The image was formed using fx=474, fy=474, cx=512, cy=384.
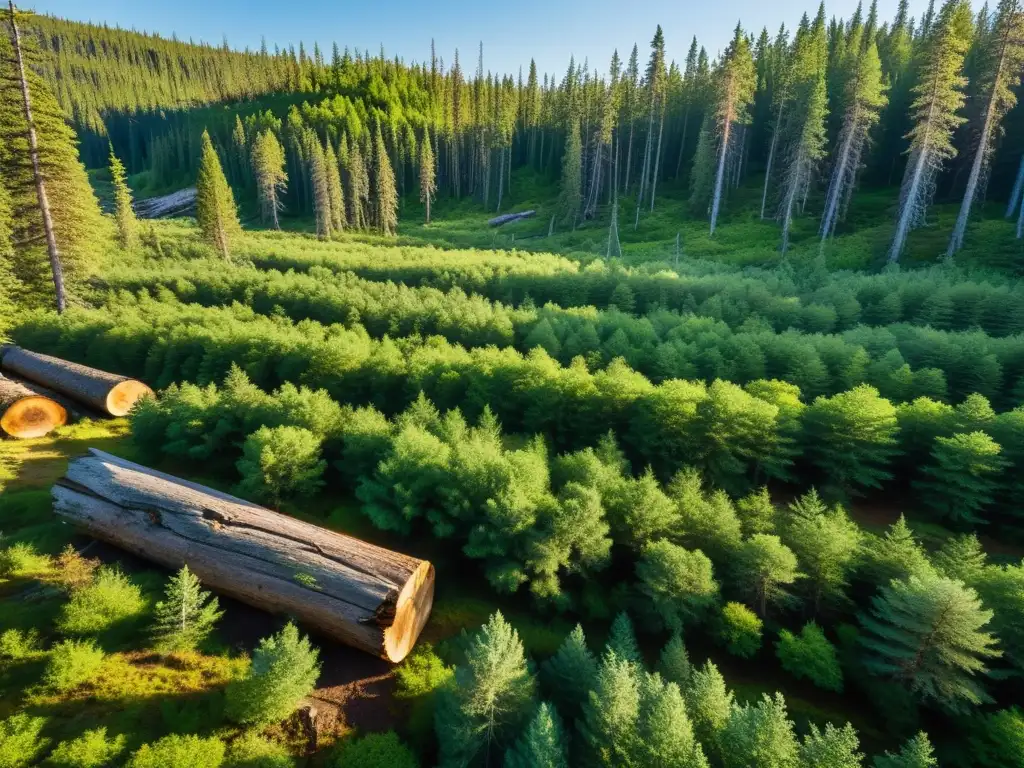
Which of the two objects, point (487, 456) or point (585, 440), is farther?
point (585, 440)

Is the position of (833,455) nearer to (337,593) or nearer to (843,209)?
(337,593)

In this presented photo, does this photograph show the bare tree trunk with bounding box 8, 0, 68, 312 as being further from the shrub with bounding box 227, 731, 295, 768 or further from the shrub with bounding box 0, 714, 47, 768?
the shrub with bounding box 227, 731, 295, 768

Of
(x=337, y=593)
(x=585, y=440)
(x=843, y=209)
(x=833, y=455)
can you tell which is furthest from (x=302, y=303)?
(x=843, y=209)

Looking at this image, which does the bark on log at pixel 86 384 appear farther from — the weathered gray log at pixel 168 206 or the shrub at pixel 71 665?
the weathered gray log at pixel 168 206

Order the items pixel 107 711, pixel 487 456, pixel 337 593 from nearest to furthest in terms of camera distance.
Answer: pixel 107 711, pixel 337 593, pixel 487 456

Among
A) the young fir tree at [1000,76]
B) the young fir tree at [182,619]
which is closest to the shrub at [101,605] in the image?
the young fir tree at [182,619]
